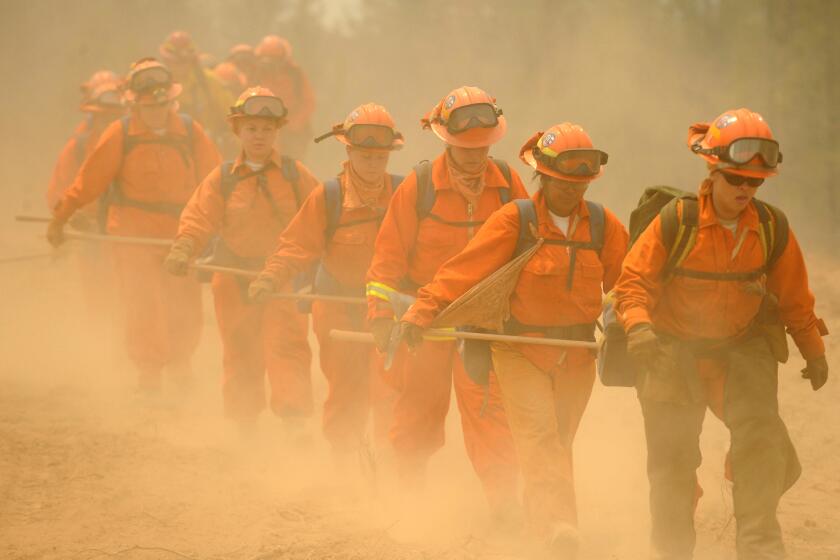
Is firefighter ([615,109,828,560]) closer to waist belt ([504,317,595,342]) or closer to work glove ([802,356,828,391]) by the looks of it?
work glove ([802,356,828,391])

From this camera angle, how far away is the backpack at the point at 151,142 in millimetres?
10383

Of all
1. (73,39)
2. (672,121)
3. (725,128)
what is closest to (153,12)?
(73,39)

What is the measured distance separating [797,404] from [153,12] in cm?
2110

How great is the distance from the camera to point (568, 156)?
20.5 ft

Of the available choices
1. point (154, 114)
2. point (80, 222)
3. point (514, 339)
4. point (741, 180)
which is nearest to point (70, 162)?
point (80, 222)

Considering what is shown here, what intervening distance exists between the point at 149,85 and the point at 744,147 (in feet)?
19.9

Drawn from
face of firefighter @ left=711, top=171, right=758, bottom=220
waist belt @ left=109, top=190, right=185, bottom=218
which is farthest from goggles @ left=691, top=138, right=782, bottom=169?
waist belt @ left=109, top=190, right=185, bottom=218

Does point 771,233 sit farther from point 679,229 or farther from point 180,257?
point 180,257

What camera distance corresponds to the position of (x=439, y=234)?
7.30 m

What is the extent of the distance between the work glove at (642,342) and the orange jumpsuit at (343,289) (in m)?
2.87

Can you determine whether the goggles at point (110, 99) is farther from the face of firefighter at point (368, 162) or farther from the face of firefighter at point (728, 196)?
the face of firefighter at point (728, 196)

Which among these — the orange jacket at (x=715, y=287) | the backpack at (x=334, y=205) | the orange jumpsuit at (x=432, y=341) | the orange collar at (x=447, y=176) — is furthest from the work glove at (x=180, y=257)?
the orange jacket at (x=715, y=287)

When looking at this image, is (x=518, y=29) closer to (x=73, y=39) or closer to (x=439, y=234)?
(x=73, y=39)

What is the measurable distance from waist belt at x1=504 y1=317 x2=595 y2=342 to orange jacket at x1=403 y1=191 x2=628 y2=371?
2cm
